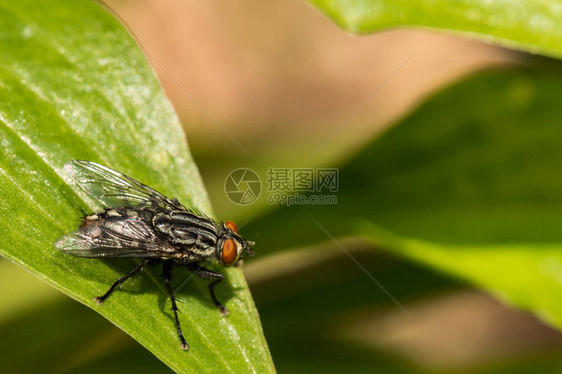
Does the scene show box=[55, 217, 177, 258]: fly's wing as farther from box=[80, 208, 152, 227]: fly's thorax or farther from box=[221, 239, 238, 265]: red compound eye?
box=[221, 239, 238, 265]: red compound eye

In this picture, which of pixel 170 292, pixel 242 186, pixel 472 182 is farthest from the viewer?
pixel 242 186

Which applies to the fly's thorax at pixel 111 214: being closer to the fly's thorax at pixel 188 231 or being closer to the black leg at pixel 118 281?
the fly's thorax at pixel 188 231

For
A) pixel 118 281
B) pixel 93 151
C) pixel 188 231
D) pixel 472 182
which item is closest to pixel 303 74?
pixel 472 182

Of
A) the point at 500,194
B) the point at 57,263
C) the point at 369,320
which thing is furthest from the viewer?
the point at 369,320

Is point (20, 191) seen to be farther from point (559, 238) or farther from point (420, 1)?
point (559, 238)

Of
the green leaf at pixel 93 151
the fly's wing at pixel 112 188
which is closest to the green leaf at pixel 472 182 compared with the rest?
the fly's wing at pixel 112 188

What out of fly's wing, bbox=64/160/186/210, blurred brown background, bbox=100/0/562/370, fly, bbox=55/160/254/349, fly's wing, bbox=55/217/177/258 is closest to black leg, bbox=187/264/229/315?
fly, bbox=55/160/254/349

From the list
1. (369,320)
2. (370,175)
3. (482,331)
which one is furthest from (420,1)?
(482,331)

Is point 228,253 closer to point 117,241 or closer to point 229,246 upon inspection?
point 229,246
